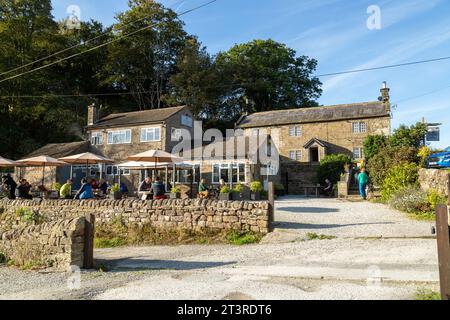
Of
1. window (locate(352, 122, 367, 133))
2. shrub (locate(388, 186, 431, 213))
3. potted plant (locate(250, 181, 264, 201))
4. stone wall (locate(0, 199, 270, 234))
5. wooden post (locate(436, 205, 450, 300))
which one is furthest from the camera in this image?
window (locate(352, 122, 367, 133))

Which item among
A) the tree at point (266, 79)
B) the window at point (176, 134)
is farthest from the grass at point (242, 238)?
the tree at point (266, 79)

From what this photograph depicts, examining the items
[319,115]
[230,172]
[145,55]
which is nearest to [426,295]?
[230,172]

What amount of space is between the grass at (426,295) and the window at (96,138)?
31956 mm

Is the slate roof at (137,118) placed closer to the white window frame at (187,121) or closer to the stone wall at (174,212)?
the white window frame at (187,121)

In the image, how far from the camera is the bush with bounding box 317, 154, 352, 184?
26.2 m

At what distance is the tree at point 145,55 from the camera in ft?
138

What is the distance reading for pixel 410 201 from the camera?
12.7 meters

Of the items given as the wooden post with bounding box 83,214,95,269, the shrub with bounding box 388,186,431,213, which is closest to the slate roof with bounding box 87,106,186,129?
the shrub with bounding box 388,186,431,213

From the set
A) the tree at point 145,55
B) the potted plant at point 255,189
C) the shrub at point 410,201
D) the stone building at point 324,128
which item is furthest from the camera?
the tree at point 145,55

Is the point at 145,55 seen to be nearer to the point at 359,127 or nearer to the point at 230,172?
the point at 230,172

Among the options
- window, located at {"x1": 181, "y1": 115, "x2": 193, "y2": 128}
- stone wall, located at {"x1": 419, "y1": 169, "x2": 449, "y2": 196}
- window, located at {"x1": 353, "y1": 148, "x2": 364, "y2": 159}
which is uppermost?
window, located at {"x1": 181, "y1": 115, "x2": 193, "y2": 128}

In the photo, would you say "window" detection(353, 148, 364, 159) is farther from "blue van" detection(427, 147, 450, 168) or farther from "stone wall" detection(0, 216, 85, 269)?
"stone wall" detection(0, 216, 85, 269)

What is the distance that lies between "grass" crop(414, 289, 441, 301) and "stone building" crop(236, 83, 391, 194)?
27.8 m

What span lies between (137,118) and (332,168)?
60.0 ft
